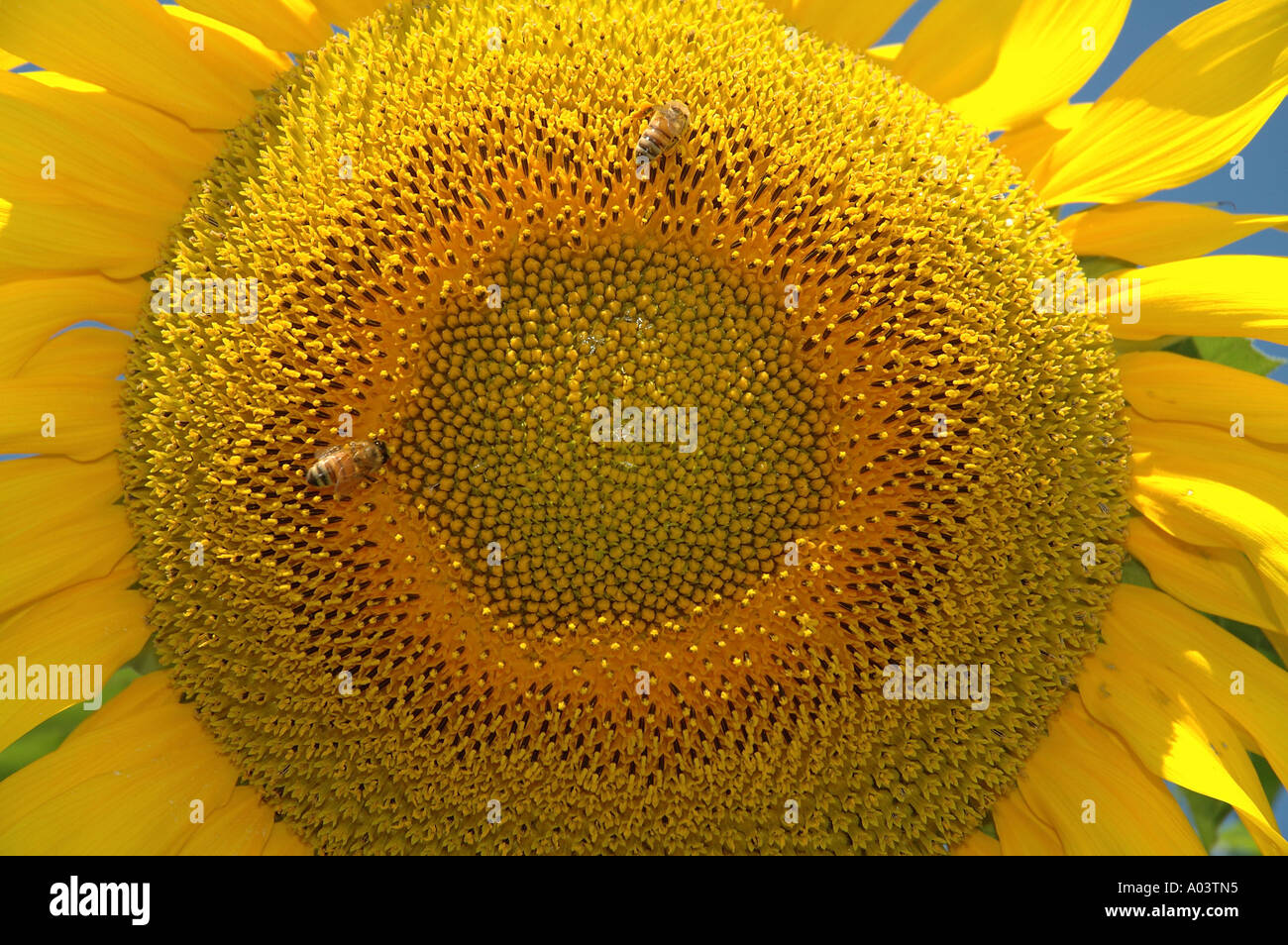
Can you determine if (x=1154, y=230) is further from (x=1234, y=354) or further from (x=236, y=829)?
(x=236, y=829)

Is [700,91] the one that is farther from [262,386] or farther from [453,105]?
[262,386]

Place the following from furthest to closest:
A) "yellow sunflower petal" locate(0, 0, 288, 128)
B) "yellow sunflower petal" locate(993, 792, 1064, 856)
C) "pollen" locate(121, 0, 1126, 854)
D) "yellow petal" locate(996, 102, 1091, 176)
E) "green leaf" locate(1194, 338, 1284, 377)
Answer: "green leaf" locate(1194, 338, 1284, 377) → "yellow petal" locate(996, 102, 1091, 176) → "yellow sunflower petal" locate(993, 792, 1064, 856) → "yellow sunflower petal" locate(0, 0, 288, 128) → "pollen" locate(121, 0, 1126, 854)

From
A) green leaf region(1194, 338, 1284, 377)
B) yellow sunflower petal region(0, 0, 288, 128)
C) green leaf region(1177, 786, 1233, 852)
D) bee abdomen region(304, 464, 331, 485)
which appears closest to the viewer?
bee abdomen region(304, 464, 331, 485)

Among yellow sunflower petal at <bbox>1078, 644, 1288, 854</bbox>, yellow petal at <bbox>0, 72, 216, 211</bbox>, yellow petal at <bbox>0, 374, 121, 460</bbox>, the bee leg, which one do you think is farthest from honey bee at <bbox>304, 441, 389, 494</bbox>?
yellow sunflower petal at <bbox>1078, 644, 1288, 854</bbox>

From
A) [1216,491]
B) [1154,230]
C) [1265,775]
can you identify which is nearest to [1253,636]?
[1265,775]

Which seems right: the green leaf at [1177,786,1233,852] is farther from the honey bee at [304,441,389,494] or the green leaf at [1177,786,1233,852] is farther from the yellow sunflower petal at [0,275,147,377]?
the yellow sunflower petal at [0,275,147,377]
